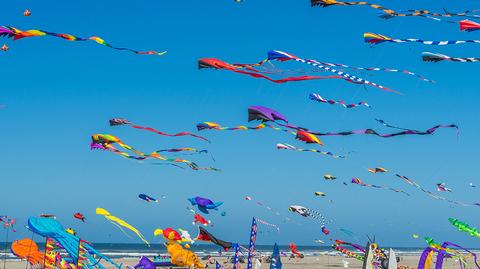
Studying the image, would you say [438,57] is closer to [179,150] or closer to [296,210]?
[179,150]

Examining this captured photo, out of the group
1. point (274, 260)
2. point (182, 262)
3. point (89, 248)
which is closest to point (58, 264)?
point (182, 262)

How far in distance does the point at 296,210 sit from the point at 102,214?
20.4 m

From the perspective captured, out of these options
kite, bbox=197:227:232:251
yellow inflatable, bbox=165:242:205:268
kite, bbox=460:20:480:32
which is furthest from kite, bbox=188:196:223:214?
kite, bbox=460:20:480:32

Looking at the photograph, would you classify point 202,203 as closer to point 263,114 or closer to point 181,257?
point 181,257

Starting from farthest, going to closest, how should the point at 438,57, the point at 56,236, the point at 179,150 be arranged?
the point at 179,150
the point at 56,236
the point at 438,57

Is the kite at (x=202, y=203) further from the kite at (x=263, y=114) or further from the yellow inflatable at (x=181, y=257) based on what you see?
the kite at (x=263, y=114)

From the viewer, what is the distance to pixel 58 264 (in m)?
24.2

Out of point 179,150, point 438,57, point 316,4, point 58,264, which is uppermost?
point 316,4

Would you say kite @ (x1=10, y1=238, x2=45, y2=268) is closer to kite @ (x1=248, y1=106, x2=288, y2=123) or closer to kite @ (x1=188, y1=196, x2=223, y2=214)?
kite @ (x1=188, y1=196, x2=223, y2=214)

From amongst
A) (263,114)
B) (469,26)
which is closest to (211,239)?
(263,114)

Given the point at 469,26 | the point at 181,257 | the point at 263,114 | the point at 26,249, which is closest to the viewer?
the point at 469,26

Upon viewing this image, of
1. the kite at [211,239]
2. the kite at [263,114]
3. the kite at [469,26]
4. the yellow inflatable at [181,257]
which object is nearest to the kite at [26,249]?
the yellow inflatable at [181,257]

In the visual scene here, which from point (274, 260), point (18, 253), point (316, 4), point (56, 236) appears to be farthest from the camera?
point (18, 253)

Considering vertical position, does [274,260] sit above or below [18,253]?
above
